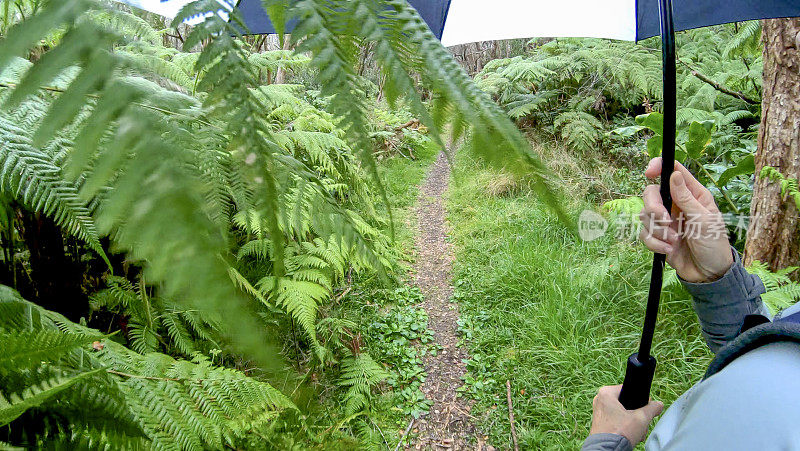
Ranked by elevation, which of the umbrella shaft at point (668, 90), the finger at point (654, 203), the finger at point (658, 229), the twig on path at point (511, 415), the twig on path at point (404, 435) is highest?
the umbrella shaft at point (668, 90)

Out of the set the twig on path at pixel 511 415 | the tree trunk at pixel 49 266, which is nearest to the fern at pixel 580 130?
the twig on path at pixel 511 415

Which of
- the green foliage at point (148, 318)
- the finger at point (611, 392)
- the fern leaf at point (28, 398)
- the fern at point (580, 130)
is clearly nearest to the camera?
the fern leaf at point (28, 398)

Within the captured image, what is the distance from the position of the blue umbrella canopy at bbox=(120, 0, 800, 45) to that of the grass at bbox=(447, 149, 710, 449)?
0.69m

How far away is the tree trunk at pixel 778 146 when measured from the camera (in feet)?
6.03

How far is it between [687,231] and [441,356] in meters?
1.51

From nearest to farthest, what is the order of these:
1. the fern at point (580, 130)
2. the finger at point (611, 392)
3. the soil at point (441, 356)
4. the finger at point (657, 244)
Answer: the finger at point (657, 244) < the finger at point (611, 392) < the soil at point (441, 356) < the fern at point (580, 130)

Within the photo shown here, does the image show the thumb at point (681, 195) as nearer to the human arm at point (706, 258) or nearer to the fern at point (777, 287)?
the human arm at point (706, 258)

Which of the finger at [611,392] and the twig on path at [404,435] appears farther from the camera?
the twig on path at [404,435]

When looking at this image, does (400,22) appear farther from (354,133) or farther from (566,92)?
(566,92)

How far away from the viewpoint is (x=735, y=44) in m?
3.04

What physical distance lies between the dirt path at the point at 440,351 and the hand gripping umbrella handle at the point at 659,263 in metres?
0.62

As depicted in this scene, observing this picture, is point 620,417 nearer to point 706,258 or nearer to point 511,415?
point 706,258

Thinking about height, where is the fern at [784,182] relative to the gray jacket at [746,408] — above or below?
above

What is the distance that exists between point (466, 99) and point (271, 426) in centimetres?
138
